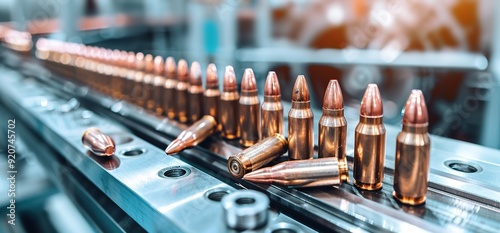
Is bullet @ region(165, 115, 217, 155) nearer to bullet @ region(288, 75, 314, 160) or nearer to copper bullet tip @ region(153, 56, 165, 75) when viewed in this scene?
bullet @ region(288, 75, 314, 160)

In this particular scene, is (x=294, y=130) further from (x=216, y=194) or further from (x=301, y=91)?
(x=216, y=194)

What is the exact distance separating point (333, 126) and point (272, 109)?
18 centimetres

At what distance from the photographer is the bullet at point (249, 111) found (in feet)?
3.11

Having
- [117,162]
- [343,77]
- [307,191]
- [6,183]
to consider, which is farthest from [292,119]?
[343,77]

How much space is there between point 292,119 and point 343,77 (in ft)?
11.7

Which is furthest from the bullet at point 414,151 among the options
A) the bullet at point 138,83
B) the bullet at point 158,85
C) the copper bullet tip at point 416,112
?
the bullet at point 138,83

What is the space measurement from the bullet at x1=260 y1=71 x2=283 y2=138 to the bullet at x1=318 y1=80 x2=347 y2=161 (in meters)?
0.15

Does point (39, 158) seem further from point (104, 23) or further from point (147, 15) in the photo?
point (147, 15)

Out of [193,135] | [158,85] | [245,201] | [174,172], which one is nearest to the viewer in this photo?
[245,201]

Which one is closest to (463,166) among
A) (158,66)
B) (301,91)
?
(301,91)

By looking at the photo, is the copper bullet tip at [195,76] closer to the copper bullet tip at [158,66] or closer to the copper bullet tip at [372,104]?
the copper bullet tip at [158,66]

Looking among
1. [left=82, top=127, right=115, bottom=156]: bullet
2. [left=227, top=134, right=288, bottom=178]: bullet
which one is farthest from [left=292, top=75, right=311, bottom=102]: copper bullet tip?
[left=82, top=127, right=115, bottom=156]: bullet

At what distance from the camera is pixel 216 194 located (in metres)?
0.74

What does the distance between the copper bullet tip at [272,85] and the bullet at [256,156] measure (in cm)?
12
